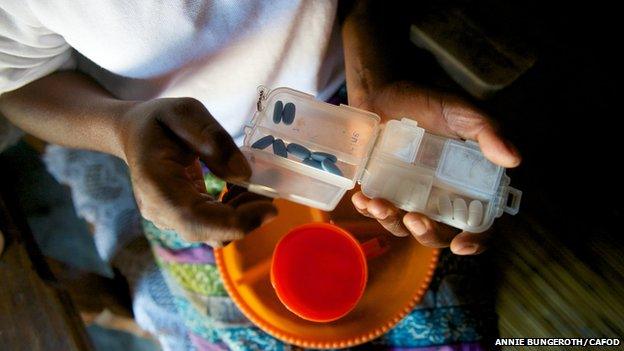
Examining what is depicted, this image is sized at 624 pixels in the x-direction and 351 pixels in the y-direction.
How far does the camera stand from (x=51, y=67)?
2.05 ft

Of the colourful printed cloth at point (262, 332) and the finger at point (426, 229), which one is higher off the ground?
the finger at point (426, 229)

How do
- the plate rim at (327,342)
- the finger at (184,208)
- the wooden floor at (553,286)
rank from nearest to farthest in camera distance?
1. the finger at (184,208)
2. the plate rim at (327,342)
3. the wooden floor at (553,286)

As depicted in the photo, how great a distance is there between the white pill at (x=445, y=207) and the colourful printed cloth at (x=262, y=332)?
0.26 m

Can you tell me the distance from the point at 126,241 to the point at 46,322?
0.19 metres

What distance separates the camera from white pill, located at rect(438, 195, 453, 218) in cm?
53

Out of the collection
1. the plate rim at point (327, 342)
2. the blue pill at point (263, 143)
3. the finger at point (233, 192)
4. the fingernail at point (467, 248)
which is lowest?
the plate rim at point (327, 342)

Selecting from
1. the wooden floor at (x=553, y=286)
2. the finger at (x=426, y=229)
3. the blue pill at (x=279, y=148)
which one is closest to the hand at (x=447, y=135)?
the finger at (x=426, y=229)

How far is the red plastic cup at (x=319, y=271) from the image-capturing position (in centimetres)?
63

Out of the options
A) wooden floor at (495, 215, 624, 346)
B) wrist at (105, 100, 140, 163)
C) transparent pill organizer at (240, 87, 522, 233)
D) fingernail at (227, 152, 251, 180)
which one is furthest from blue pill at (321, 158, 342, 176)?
wooden floor at (495, 215, 624, 346)

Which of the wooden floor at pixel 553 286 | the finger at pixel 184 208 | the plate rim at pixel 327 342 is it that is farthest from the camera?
the wooden floor at pixel 553 286

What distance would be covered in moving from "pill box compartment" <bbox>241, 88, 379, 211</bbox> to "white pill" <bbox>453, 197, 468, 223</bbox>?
0.12m

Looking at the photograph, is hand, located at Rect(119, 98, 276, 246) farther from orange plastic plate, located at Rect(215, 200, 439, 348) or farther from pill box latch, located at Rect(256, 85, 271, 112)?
orange plastic plate, located at Rect(215, 200, 439, 348)

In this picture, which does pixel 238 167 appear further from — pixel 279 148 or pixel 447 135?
pixel 447 135

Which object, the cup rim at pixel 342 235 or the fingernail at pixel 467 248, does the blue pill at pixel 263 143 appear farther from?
the fingernail at pixel 467 248
